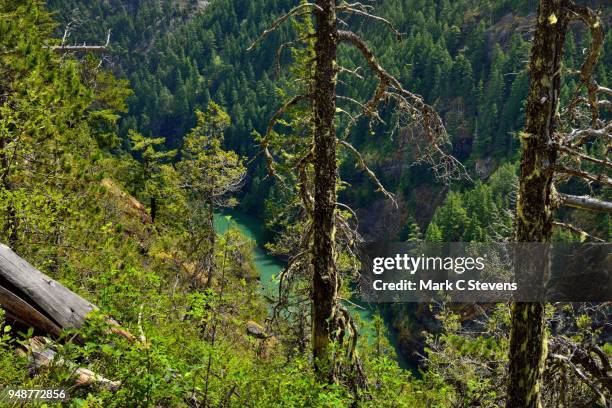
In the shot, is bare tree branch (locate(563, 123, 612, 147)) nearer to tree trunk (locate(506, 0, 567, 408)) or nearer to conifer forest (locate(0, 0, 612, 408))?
conifer forest (locate(0, 0, 612, 408))

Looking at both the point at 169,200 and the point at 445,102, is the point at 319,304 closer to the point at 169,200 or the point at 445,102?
the point at 169,200

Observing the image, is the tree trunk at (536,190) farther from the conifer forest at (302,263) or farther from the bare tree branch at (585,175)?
the bare tree branch at (585,175)

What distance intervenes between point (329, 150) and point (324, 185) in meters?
0.47

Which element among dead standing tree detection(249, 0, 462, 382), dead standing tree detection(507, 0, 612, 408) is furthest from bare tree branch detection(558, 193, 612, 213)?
dead standing tree detection(249, 0, 462, 382)

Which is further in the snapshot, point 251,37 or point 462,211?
point 251,37

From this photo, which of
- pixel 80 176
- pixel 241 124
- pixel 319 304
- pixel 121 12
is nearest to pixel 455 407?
pixel 319 304

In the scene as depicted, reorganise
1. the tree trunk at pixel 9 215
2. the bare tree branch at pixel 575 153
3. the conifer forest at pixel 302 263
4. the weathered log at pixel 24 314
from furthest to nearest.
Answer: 1. the tree trunk at pixel 9 215
2. the weathered log at pixel 24 314
3. the conifer forest at pixel 302 263
4. the bare tree branch at pixel 575 153

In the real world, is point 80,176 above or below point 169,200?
below

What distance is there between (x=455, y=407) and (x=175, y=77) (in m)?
167

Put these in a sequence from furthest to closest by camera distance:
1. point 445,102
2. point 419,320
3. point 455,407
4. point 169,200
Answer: point 445,102, point 419,320, point 169,200, point 455,407

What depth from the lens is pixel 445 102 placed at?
106812 millimetres

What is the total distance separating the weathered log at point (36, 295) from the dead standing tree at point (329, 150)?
3.45m

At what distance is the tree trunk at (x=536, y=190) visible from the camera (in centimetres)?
544

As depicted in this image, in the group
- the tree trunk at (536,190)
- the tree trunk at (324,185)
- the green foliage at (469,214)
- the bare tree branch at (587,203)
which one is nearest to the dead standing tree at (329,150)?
the tree trunk at (324,185)
